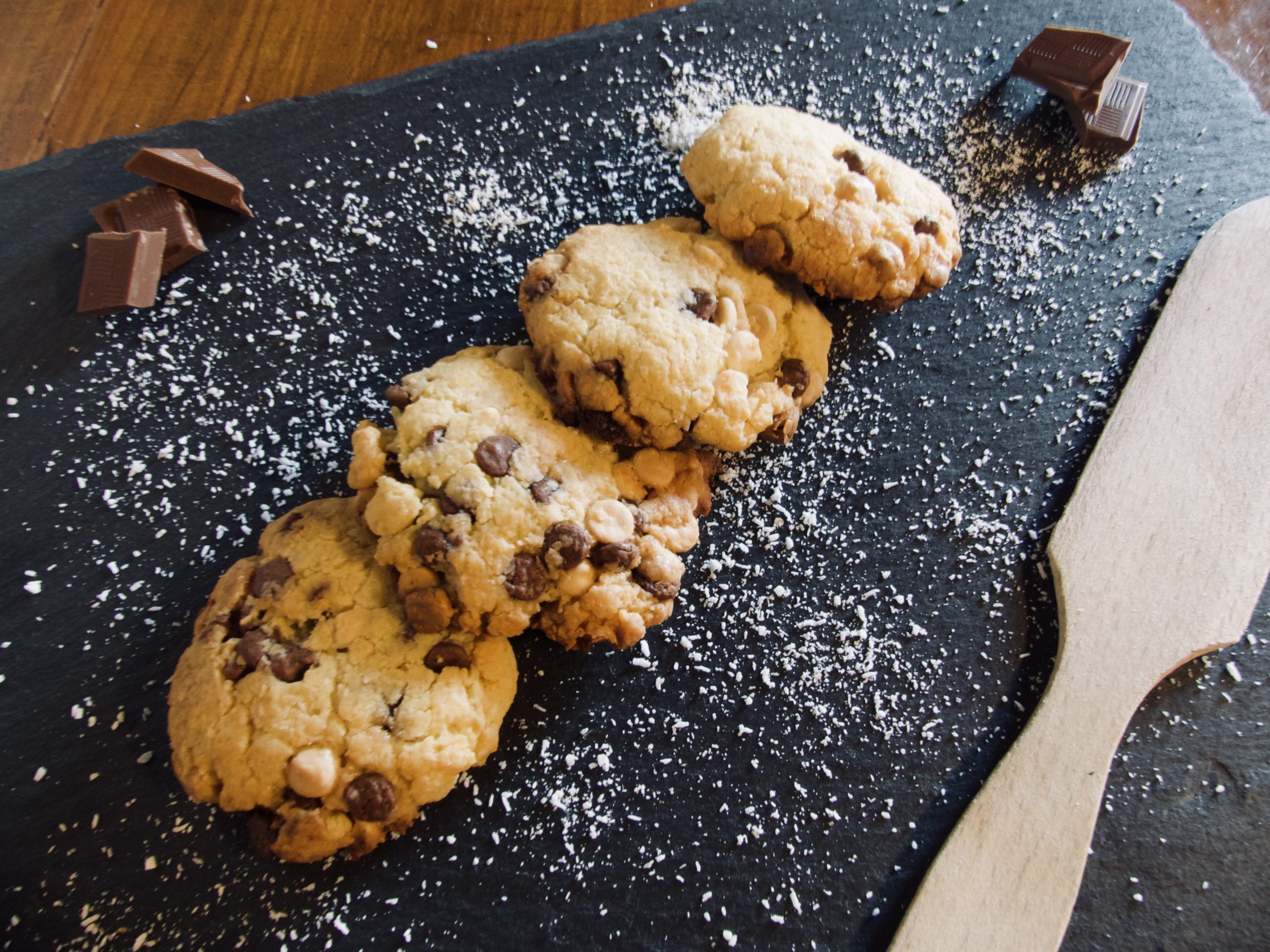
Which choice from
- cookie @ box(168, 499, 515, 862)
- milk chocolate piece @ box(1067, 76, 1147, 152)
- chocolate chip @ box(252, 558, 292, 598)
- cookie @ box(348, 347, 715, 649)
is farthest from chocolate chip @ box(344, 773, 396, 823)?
milk chocolate piece @ box(1067, 76, 1147, 152)

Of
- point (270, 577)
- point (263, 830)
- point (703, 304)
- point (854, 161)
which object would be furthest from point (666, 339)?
point (263, 830)

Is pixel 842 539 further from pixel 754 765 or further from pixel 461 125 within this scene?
pixel 461 125

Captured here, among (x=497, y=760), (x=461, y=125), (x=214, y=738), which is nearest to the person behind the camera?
(x=214, y=738)

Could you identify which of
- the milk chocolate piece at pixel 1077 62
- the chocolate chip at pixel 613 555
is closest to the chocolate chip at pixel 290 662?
the chocolate chip at pixel 613 555

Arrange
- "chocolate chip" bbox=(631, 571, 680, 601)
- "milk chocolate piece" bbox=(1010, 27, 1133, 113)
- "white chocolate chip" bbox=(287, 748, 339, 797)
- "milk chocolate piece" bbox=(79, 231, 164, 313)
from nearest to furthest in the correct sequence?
1. "white chocolate chip" bbox=(287, 748, 339, 797)
2. "chocolate chip" bbox=(631, 571, 680, 601)
3. "milk chocolate piece" bbox=(79, 231, 164, 313)
4. "milk chocolate piece" bbox=(1010, 27, 1133, 113)

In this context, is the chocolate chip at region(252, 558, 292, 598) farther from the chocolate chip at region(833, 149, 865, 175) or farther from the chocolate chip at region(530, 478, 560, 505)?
the chocolate chip at region(833, 149, 865, 175)

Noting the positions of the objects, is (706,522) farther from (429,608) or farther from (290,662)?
(290,662)

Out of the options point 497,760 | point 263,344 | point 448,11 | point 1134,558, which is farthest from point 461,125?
point 1134,558
